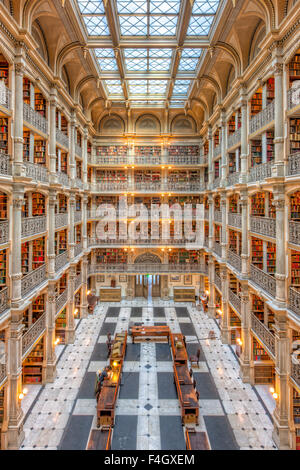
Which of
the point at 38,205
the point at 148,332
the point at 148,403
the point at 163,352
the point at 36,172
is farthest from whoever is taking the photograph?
the point at 148,332

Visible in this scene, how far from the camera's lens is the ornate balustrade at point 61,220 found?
10.3 metres

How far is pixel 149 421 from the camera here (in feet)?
24.4

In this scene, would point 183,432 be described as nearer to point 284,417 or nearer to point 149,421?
point 149,421

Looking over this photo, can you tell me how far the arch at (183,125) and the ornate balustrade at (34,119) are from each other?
984 cm

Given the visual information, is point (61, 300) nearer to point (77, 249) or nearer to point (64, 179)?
point (77, 249)

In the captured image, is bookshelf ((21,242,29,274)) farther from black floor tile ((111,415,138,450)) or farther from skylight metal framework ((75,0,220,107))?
skylight metal framework ((75,0,220,107))

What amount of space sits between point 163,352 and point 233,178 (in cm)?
720

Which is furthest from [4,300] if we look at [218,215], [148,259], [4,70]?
[148,259]

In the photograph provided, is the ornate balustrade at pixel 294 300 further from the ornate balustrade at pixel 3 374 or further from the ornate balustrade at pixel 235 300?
the ornate balustrade at pixel 3 374

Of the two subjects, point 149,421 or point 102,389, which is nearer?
point 149,421

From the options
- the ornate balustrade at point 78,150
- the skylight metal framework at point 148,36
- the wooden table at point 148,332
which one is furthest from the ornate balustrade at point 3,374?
the skylight metal framework at point 148,36

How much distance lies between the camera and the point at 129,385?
9.08 meters
